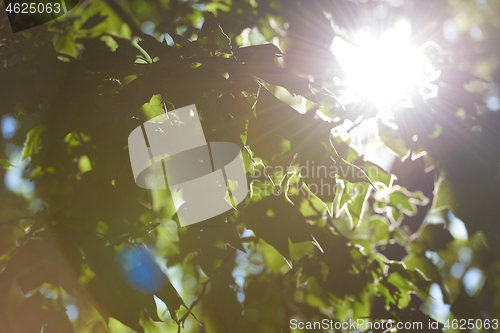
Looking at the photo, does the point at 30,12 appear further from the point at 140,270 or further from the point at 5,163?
the point at 140,270

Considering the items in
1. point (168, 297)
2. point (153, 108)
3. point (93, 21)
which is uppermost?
point (93, 21)

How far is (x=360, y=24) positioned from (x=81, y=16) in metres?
0.81

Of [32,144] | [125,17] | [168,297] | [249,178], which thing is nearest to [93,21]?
[125,17]

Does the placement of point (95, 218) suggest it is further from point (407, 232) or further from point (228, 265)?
point (407, 232)

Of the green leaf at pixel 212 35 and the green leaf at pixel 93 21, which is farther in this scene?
the green leaf at pixel 93 21

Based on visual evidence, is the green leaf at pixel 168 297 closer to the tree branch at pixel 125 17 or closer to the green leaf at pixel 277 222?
the green leaf at pixel 277 222

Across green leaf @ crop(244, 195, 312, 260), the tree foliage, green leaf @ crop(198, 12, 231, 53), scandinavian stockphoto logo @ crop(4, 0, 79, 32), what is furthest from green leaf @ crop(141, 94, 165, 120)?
scandinavian stockphoto logo @ crop(4, 0, 79, 32)

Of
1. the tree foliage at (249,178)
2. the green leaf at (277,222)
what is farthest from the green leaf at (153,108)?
the green leaf at (277,222)

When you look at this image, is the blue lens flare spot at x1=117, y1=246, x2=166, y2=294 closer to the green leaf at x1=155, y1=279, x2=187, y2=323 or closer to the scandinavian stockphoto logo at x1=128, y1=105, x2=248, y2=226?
the green leaf at x1=155, y1=279, x2=187, y2=323

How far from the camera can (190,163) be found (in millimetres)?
541

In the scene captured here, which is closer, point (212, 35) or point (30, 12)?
point (212, 35)

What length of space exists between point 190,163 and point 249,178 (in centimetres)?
12

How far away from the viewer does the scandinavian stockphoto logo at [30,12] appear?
0.67 m

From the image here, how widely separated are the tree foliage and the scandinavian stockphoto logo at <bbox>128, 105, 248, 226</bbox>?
0.08ft
